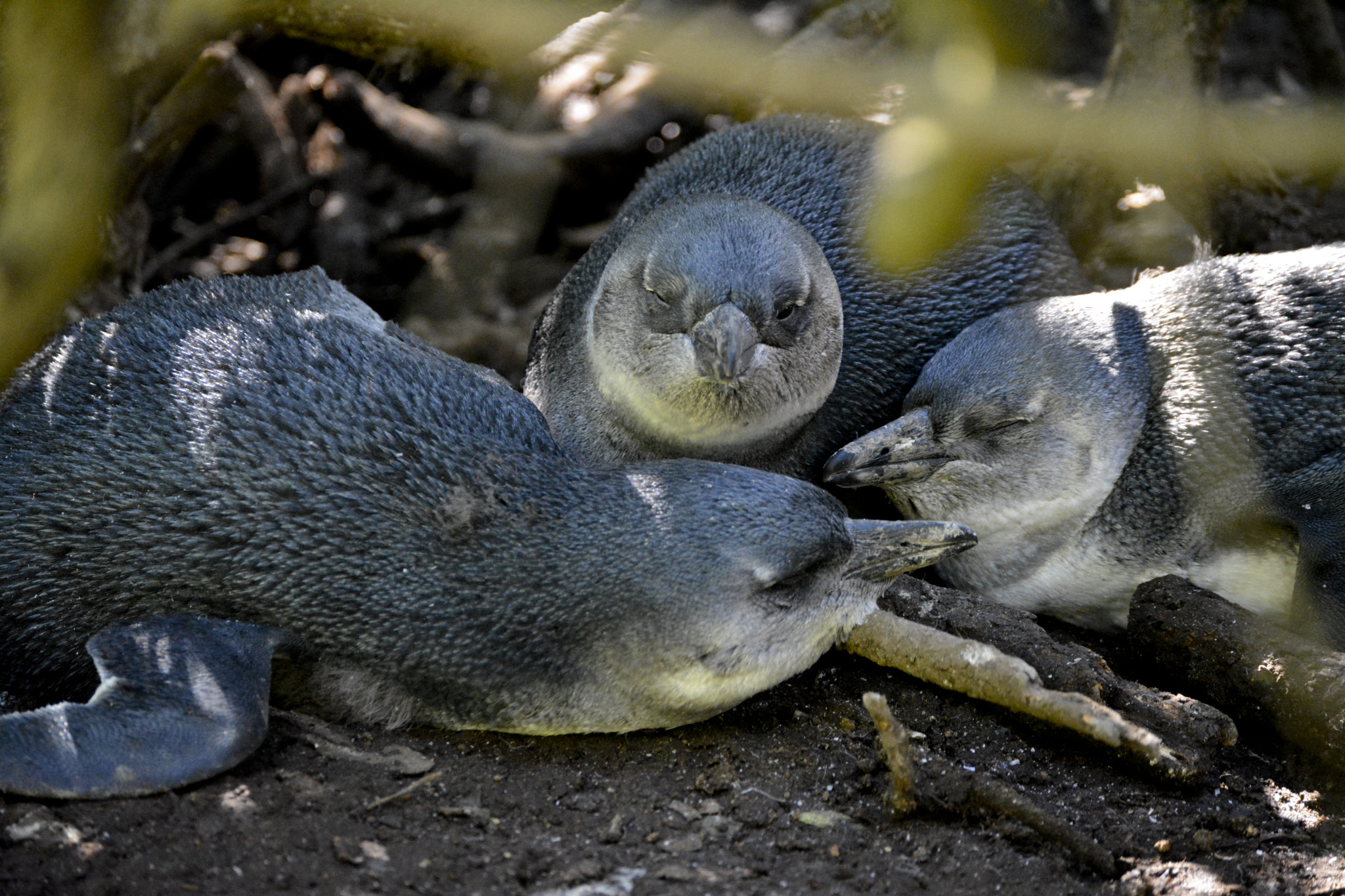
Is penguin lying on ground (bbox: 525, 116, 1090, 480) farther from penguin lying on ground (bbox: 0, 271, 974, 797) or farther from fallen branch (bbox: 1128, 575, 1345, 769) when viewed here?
fallen branch (bbox: 1128, 575, 1345, 769)

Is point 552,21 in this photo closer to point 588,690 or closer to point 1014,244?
point 1014,244

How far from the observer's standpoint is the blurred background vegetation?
4980 millimetres

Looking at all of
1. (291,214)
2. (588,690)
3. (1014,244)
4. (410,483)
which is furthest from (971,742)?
(291,214)

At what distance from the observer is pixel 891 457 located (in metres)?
4.54

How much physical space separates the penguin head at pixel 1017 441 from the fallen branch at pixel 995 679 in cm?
83

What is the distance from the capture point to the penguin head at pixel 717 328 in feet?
13.9

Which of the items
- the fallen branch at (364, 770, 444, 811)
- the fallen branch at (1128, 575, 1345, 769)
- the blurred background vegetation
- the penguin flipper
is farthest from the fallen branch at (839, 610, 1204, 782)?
the blurred background vegetation

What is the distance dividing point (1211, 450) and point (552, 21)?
3.10 meters

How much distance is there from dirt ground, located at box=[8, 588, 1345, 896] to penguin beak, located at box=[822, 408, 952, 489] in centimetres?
92

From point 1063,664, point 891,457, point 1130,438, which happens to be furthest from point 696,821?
point 1130,438

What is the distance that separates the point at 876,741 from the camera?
3.71 m

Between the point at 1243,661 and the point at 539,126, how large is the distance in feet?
19.1

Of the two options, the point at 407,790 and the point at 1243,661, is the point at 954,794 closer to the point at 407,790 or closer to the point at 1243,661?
the point at 1243,661

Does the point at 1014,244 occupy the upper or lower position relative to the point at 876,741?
upper
